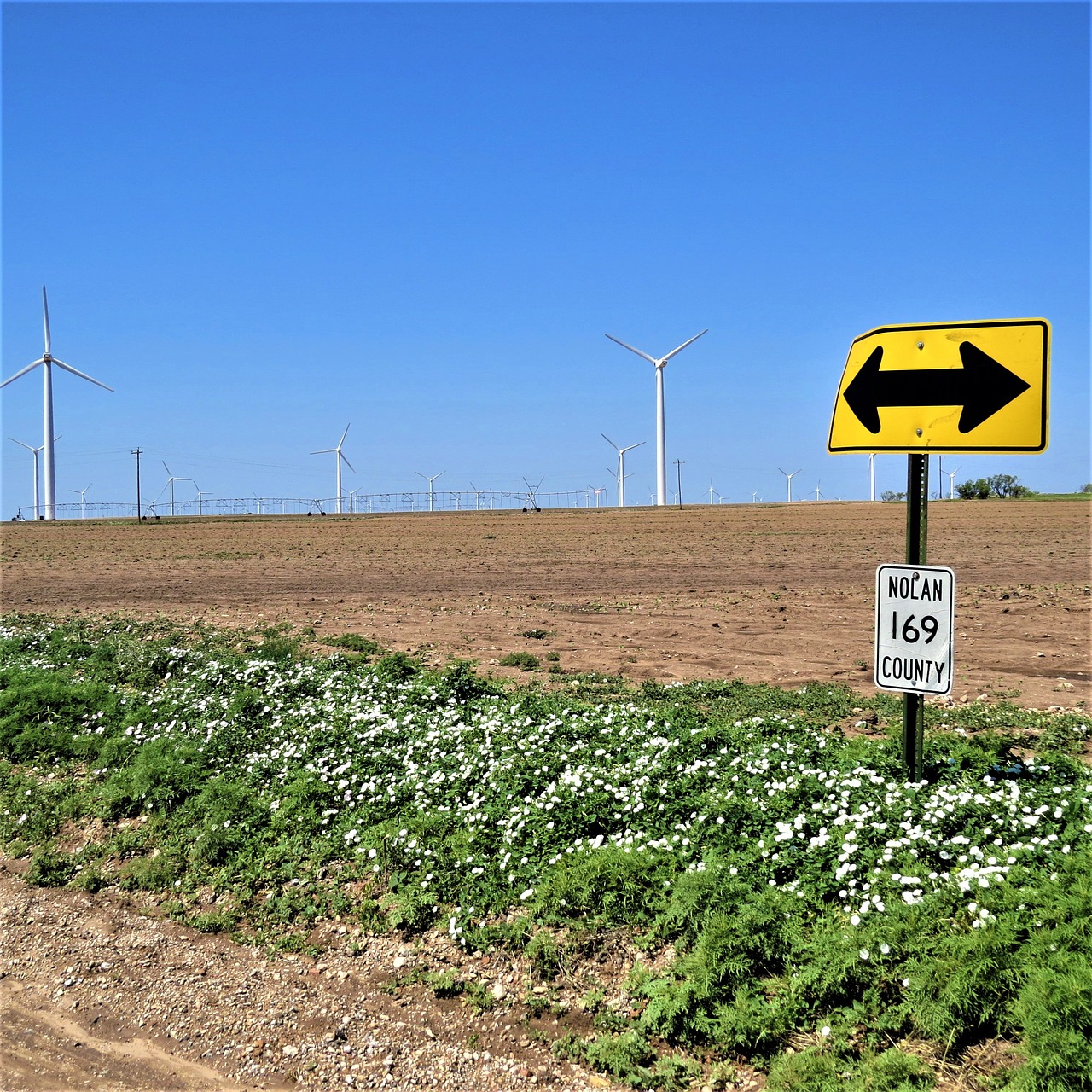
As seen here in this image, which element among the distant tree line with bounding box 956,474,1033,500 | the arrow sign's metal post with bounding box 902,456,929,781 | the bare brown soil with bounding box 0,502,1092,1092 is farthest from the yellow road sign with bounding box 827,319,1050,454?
the distant tree line with bounding box 956,474,1033,500

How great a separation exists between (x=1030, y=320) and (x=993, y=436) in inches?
33.4

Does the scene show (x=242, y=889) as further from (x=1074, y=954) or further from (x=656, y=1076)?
(x=1074, y=954)

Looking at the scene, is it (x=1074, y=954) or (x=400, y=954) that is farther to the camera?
(x=400, y=954)

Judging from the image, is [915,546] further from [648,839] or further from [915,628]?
[648,839]

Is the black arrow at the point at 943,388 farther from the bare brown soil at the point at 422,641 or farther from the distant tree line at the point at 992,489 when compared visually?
the distant tree line at the point at 992,489

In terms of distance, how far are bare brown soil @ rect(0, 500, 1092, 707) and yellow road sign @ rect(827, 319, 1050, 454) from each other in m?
5.21

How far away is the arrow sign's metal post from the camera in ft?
23.7

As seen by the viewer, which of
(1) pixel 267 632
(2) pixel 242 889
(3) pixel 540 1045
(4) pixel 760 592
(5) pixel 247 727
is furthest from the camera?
(4) pixel 760 592

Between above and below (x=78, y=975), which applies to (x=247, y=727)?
above

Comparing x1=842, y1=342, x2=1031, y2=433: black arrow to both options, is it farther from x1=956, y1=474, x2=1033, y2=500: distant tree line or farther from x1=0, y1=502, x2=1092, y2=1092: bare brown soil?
x1=956, y1=474, x2=1033, y2=500: distant tree line

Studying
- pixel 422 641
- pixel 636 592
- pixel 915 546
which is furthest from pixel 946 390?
pixel 636 592

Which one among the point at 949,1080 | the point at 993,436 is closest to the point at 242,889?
the point at 949,1080

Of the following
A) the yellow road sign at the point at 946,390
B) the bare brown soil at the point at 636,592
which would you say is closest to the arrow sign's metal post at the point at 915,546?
the yellow road sign at the point at 946,390

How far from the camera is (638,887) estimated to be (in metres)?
6.61
